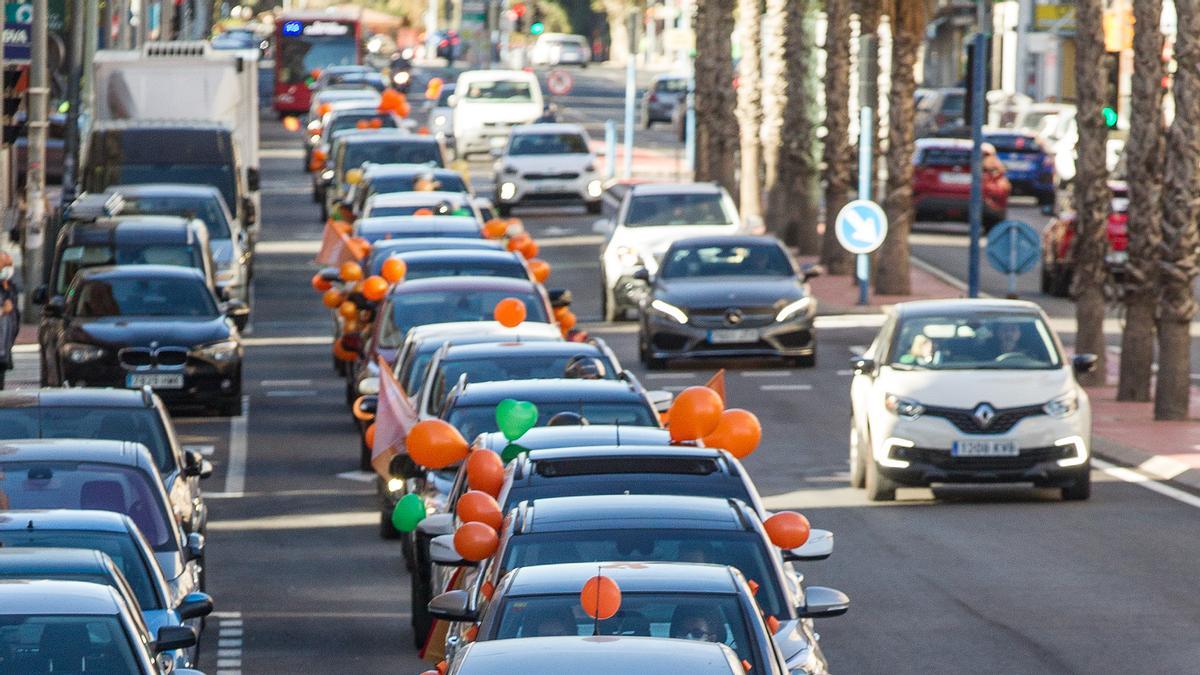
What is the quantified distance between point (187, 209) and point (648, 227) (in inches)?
243

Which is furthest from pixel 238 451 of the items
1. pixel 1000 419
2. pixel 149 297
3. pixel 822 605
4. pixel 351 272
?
pixel 822 605

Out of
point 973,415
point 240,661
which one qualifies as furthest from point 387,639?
point 973,415

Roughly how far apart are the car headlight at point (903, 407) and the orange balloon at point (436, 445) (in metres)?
6.62

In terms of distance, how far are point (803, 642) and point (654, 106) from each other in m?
78.3

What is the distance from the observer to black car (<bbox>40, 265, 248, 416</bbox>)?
2603 cm

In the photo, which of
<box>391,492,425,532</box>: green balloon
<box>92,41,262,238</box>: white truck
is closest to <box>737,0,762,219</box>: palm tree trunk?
<box>92,41,262,238</box>: white truck

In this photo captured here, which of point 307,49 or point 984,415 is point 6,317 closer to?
point 984,415

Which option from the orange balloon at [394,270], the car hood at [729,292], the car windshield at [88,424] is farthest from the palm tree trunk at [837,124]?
the car windshield at [88,424]

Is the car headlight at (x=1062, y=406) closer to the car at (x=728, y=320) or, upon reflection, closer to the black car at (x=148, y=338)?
the black car at (x=148, y=338)

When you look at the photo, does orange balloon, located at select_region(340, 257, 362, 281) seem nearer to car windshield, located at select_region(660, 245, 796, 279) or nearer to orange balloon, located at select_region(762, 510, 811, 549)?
car windshield, located at select_region(660, 245, 796, 279)

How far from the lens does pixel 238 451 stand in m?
24.5

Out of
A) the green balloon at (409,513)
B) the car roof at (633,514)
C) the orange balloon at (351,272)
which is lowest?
the orange balloon at (351,272)

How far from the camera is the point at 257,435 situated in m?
25.6

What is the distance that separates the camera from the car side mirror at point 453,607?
35.4 feet
